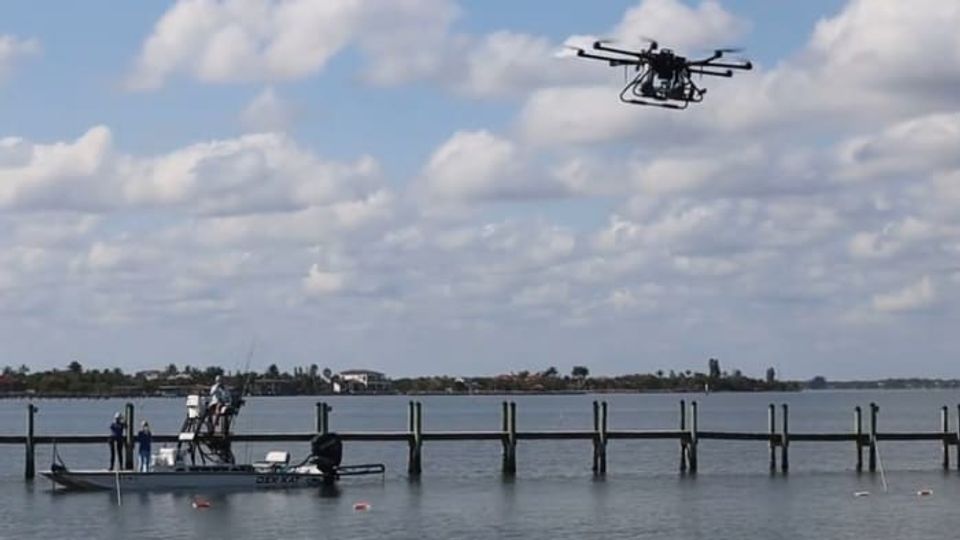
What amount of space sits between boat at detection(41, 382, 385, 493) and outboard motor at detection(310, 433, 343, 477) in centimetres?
83

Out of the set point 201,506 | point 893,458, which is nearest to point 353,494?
point 201,506

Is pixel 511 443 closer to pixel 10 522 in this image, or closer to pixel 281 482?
pixel 281 482

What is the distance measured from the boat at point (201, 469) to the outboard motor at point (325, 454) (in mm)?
826

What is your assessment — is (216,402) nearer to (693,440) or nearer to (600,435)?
(600,435)

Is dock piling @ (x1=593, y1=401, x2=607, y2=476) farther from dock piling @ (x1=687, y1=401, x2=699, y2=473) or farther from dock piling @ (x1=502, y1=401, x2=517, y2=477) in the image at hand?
dock piling @ (x1=687, y1=401, x2=699, y2=473)

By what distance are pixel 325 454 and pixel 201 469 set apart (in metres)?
4.80

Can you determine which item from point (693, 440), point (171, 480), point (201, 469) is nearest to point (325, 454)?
point (201, 469)

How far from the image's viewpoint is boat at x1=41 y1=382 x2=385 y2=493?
52781 millimetres

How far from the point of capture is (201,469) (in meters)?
52.8

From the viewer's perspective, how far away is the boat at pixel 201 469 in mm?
52781

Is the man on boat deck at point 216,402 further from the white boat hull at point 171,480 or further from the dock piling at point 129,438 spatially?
the dock piling at point 129,438

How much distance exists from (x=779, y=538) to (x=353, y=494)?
1554cm

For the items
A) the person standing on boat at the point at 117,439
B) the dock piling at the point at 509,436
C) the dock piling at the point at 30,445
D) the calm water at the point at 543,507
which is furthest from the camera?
the dock piling at the point at 509,436

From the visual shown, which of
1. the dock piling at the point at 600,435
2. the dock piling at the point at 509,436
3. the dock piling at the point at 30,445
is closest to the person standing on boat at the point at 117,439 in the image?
the dock piling at the point at 30,445
